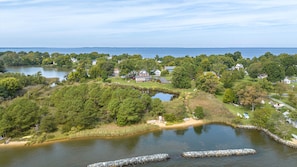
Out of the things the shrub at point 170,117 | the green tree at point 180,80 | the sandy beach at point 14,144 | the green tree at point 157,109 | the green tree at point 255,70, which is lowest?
the sandy beach at point 14,144

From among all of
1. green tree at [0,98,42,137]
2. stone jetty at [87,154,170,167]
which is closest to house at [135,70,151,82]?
green tree at [0,98,42,137]

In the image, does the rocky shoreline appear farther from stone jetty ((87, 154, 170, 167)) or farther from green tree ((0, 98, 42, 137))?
green tree ((0, 98, 42, 137))

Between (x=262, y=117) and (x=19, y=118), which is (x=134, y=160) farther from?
(x=262, y=117)

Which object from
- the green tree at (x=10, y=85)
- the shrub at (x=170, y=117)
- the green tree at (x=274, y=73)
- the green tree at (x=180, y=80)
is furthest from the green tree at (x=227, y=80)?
the green tree at (x=10, y=85)

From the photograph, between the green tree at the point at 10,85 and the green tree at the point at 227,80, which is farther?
the green tree at the point at 227,80

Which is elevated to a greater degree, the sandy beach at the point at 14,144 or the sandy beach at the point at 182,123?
the sandy beach at the point at 182,123

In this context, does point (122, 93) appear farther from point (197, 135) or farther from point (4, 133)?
point (4, 133)

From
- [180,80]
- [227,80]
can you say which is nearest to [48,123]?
[180,80]

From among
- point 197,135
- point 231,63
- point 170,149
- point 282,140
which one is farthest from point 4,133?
point 231,63

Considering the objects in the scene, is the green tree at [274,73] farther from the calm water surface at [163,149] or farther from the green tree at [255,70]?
the calm water surface at [163,149]
